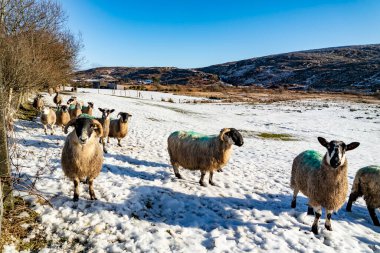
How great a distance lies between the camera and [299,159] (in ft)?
27.9

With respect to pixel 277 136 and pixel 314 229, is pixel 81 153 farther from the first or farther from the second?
pixel 277 136

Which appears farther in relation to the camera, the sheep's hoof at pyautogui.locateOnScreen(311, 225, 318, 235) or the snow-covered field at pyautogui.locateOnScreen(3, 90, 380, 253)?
the sheep's hoof at pyautogui.locateOnScreen(311, 225, 318, 235)

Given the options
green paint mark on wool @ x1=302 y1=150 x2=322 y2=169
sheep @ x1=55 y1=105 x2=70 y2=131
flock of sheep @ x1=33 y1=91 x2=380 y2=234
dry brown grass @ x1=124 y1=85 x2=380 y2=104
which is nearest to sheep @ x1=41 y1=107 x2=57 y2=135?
sheep @ x1=55 y1=105 x2=70 y2=131

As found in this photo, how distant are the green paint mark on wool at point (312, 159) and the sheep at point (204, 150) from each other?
6.68 feet

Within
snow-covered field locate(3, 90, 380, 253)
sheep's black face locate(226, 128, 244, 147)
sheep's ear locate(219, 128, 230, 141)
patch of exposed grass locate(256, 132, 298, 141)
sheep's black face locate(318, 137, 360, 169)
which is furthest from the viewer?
patch of exposed grass locate(256, 132, 298, 141)

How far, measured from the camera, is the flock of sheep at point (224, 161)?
693 centimetres

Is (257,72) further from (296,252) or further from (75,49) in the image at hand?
(296,252)

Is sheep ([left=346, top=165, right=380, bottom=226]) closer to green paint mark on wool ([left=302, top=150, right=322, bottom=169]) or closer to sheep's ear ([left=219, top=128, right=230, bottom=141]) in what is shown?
green paint mark on wool ([left=302, top=150, right=322, bottom=169])

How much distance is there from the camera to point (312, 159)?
7922 mm

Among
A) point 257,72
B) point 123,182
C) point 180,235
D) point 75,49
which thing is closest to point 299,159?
point 180,235

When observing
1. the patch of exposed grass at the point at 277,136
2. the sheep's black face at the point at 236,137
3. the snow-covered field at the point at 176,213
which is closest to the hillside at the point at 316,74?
the patch of exposed grass at the point at 277,136

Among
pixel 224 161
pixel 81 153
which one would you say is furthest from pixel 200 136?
pixel 81 153

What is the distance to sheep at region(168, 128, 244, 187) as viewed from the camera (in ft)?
31.6

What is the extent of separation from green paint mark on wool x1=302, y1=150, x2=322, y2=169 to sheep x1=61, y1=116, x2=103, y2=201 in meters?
5.76
